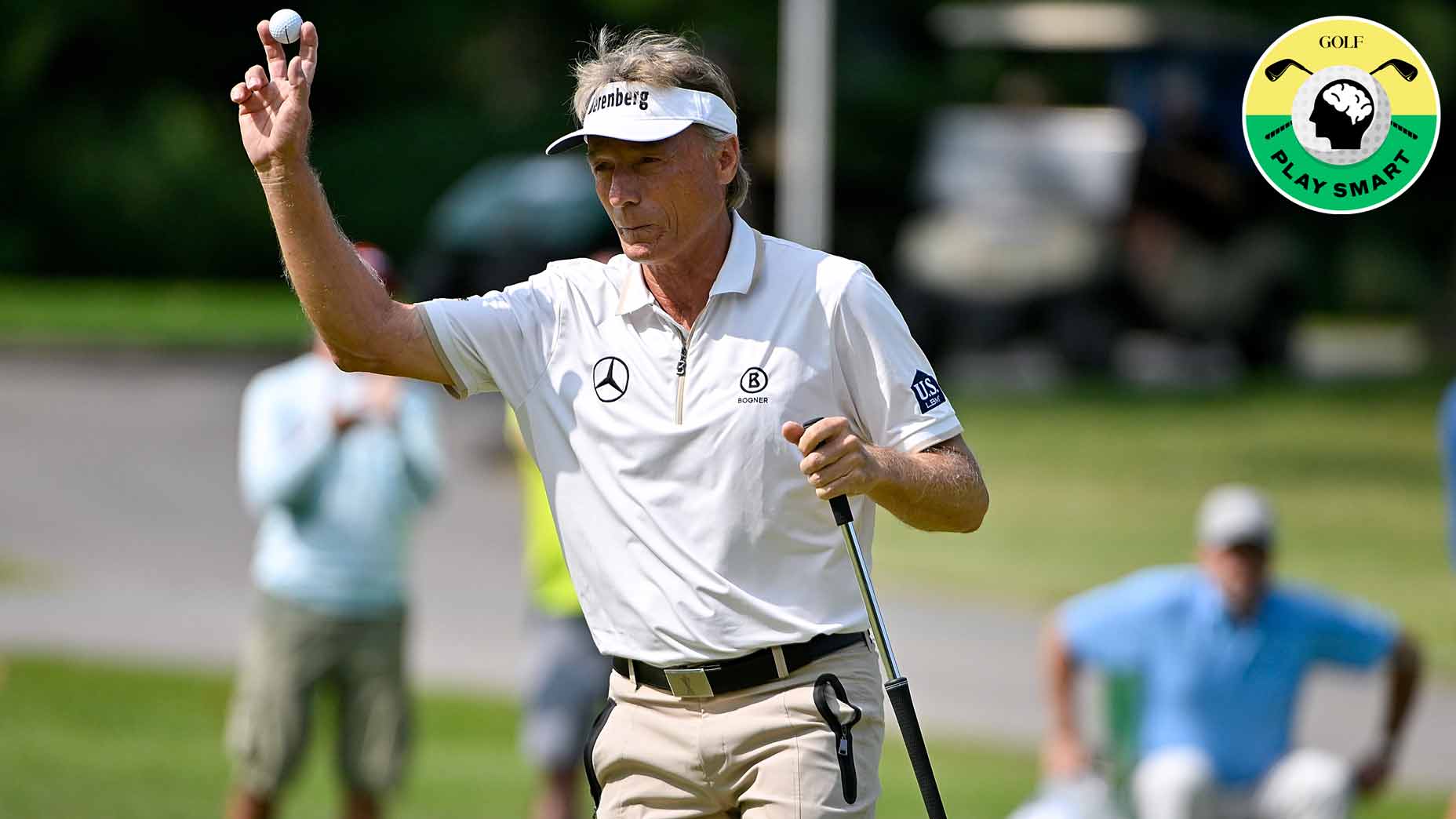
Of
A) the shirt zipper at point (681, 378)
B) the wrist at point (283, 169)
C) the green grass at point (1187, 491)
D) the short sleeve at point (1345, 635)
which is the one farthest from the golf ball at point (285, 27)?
the green grass at point (1187, 491)

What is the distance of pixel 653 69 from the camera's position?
4.59 meters

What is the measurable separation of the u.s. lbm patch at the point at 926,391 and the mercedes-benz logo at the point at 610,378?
569 millimetres

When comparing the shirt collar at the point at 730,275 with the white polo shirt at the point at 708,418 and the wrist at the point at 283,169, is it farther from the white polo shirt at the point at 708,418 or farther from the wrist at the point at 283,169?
the wrist at the point at 283,169

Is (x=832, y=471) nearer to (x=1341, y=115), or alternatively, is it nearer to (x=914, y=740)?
(x=914, y=740)

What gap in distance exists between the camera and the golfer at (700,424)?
4.55m

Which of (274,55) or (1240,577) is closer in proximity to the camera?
(274,55)

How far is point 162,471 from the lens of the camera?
2075 cm

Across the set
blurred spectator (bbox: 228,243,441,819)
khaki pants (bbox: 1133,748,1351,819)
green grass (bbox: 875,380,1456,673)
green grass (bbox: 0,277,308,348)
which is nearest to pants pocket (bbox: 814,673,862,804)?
khaki pants (bbox: 1133,748,1351,819)

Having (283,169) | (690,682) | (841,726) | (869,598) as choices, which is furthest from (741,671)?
(283,169)

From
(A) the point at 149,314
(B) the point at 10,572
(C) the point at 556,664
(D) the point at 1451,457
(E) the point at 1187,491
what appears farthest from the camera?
(A) the point at 149,314

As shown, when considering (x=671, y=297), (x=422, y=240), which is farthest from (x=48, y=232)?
(x=671, y=297)

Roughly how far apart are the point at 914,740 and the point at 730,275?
0.99m

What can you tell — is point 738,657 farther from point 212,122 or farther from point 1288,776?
point 212,122

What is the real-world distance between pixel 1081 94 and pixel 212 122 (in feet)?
54.3
